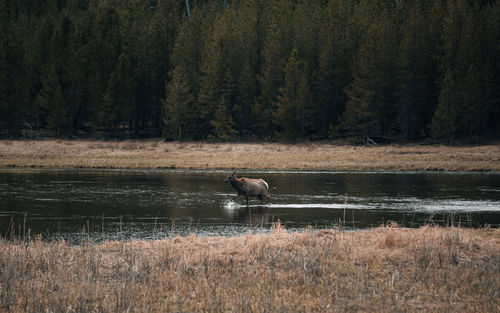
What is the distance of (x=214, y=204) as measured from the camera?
2372 cm

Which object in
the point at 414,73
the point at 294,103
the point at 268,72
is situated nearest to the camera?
the point at 414,73

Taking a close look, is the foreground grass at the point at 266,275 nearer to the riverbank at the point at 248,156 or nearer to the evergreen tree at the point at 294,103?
the riverbank at the point at 248,156

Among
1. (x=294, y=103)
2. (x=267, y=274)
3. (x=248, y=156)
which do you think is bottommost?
(x=267, y=274)

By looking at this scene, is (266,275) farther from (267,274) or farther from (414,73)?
(414,73)

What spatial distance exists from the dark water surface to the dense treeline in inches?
1173

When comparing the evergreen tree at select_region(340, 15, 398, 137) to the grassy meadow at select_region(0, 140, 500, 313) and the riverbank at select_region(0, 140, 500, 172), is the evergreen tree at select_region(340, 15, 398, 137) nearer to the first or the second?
the riverbank at select_region(0, 140, 500, 172)

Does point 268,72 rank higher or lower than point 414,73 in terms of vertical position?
higher

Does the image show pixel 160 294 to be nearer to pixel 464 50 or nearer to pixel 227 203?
pixel 227 203

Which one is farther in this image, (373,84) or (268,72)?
(268,72)

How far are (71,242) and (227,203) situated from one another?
992 cm

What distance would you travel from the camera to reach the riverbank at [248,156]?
44.3m

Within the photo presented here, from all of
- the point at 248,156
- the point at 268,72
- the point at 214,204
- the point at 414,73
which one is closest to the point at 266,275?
the point at 214,204

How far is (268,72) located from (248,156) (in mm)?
21990

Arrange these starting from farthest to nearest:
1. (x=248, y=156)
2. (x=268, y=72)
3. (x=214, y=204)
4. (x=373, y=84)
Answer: (x=268, y=72), (x=373, y=84), (x=248, y=156), (x=214, y=204)
